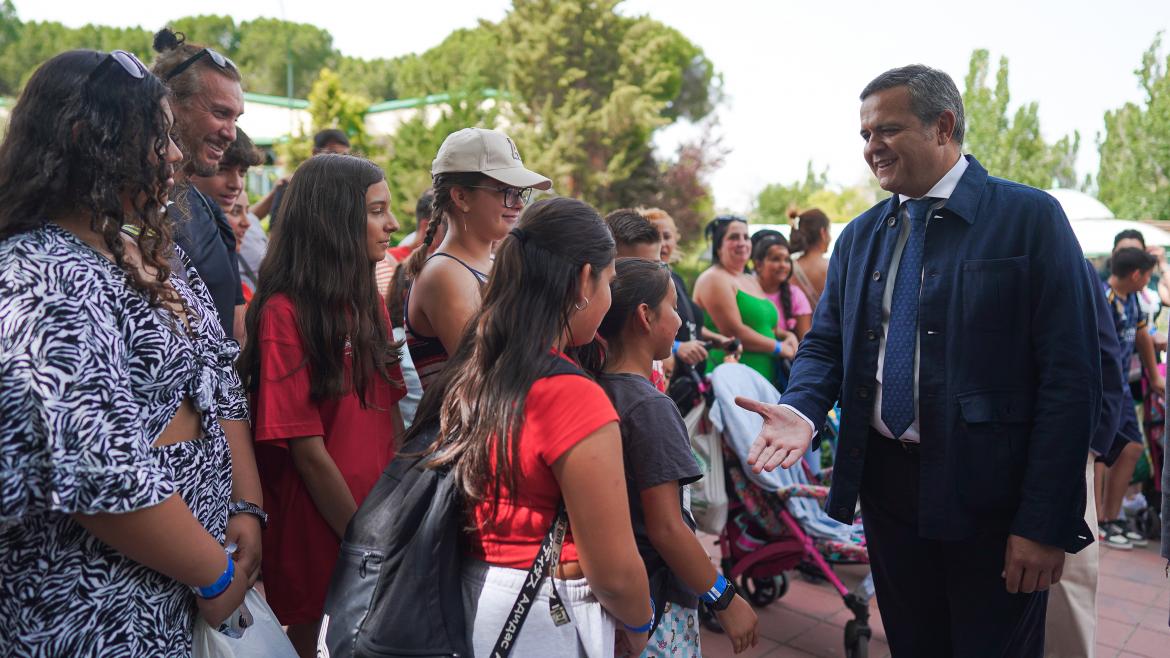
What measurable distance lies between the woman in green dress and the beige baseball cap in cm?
276

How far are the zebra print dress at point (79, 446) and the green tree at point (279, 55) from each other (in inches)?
3267

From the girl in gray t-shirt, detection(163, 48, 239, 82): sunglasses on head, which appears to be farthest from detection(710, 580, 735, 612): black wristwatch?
detection(163, 48, 239, 82): sunglasses on head

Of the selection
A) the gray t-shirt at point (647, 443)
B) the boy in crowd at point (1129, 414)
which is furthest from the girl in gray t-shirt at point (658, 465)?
the boy in crowd at point (1129, 414)

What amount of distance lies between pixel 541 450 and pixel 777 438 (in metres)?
0.86

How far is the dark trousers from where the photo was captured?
6.80 feet

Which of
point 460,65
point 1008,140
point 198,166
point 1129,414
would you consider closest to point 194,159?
point 198,166

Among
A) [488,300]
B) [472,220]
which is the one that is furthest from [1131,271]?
[488,300]

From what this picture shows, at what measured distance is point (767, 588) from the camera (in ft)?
13.6

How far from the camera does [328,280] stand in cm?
220

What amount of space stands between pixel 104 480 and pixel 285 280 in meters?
1.02

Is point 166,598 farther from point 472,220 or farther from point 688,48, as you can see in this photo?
point 688,48

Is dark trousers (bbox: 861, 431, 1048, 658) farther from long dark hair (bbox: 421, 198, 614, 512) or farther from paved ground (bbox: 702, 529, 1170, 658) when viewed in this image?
paved ground (bbox: 702, 529, 1170, 658)

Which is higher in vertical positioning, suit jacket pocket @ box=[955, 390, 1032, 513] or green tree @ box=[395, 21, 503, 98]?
green tree @ box=[395, 21, 503, 98]

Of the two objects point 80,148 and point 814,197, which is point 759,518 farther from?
point 814,197
